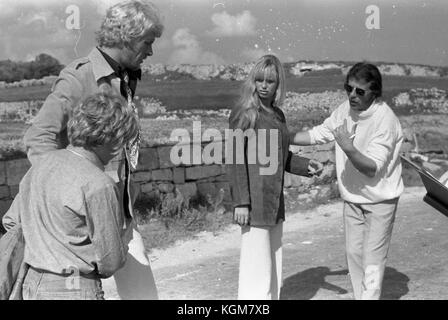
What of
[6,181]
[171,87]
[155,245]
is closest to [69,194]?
[155,245]

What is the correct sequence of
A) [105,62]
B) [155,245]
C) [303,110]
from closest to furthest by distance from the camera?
[105,62]
[155,245]
[303,110]

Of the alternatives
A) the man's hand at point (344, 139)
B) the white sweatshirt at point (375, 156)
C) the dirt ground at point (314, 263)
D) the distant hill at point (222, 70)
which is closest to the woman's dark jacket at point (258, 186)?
the man's hand at point (344, 139)

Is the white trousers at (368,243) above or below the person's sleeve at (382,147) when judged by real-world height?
below

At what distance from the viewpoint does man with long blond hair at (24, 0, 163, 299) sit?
3082 mm

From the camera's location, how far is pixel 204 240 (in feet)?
22.5

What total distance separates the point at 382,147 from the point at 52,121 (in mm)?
1907

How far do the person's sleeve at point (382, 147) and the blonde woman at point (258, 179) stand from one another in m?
0.50

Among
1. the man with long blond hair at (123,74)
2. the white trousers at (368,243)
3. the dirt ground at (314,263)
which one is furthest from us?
the dirt ground at (314,263)

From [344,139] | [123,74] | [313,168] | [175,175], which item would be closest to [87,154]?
[123,74]

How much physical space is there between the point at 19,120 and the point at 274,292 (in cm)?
537

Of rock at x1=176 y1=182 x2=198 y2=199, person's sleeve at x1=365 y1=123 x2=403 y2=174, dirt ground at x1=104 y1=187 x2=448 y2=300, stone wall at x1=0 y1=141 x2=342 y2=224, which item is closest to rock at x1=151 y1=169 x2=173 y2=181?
stone wall at x1=0 y1=141 x2=342 y2=224

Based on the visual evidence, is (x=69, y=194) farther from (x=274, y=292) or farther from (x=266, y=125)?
(x=274, y=292)

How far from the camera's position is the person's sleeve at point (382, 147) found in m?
3.95

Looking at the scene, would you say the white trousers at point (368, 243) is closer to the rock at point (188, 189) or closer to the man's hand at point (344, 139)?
the man's hand at point (344, 139)
